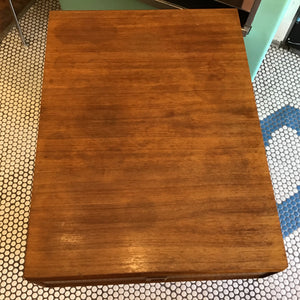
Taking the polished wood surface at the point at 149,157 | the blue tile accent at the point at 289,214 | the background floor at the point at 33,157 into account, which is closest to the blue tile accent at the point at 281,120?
the background floor at the point at 33,157

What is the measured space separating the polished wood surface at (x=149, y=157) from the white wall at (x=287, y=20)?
1.45ft

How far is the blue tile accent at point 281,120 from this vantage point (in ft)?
3.92

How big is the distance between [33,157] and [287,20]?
0.96m

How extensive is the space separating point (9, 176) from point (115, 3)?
60 cm

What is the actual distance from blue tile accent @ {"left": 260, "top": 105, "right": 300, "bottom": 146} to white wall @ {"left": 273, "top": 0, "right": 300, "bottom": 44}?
286mm

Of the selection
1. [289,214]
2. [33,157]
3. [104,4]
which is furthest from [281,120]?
[33,157]

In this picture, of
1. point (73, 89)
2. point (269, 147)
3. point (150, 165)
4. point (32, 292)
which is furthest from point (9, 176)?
point (269, 147)

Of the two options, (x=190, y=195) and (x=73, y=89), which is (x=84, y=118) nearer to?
(x=73, y=89)

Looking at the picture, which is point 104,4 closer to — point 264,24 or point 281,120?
point 264,24

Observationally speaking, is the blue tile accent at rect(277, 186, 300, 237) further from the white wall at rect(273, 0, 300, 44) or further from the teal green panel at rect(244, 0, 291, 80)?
the white wall at rect(273, 0, 300, 44)

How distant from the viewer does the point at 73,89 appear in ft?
2.50

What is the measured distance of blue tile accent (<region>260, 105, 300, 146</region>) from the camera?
120 centimetres

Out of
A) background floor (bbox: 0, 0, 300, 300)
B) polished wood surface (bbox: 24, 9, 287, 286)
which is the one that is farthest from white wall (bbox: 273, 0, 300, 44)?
polished wood surface (bbox: 24, 9, 287, 286)

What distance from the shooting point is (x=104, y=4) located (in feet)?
3.55
